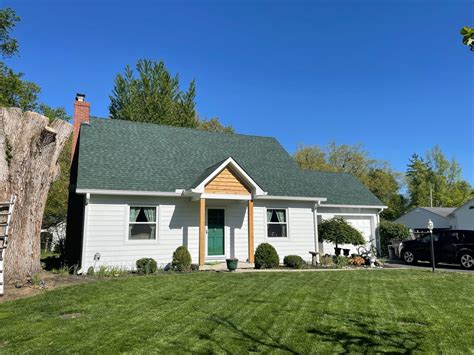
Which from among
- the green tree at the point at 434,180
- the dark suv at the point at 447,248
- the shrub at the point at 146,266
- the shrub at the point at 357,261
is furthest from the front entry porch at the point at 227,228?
the green tree at the point at 434,180

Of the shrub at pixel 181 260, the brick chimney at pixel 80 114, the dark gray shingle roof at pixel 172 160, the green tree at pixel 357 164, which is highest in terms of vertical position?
the green tree at pixel 357 164

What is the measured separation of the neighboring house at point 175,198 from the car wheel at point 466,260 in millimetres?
6046

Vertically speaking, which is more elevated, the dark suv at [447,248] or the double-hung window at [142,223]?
the double-hung window at [142,223]

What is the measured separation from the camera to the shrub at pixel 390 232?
69.7 feet

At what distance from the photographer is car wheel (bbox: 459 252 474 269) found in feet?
51.3

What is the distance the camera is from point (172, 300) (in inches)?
300

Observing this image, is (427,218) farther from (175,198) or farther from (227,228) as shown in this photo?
(175,198)

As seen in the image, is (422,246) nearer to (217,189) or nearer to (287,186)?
(287,186)

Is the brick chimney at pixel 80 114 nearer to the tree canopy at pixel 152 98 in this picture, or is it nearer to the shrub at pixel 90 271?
the shrub at pixel 90 271

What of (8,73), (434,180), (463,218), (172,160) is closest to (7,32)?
(8,73)

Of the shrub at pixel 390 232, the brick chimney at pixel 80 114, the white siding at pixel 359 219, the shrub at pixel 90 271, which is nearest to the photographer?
the shrub at pixel 90 271

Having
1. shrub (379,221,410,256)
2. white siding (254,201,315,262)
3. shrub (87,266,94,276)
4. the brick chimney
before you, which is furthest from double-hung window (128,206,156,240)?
shrub (379,221,410,256)

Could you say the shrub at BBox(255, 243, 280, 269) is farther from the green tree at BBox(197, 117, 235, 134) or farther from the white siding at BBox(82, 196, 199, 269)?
the green tree at BBox(197, 117, 235, 134)

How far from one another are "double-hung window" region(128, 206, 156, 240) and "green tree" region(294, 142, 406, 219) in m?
37.2
